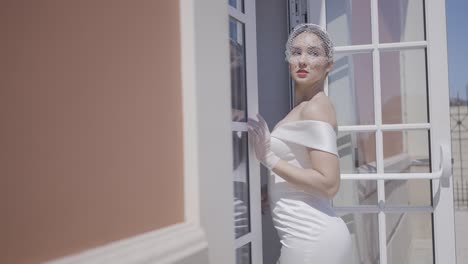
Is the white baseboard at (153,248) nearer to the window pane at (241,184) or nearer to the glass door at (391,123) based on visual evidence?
the window pane at (241,184)

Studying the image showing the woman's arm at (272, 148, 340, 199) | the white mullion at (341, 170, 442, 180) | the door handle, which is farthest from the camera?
the white mullion at (341, 170, 442, 180)

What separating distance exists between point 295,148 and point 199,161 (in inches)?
30.9

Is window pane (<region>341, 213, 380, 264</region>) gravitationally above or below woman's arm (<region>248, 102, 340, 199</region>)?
below

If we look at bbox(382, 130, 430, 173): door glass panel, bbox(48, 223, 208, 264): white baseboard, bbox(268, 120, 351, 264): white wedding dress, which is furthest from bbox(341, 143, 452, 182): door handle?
bbox(48, 223, 208, 264): white baseboard

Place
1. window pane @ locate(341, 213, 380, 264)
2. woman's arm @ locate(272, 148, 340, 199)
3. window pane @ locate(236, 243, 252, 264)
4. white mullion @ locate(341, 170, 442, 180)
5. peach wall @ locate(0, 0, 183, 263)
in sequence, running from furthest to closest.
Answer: window pane @ locate(341, 213, 380, 264)
white mullion @ locate(341, 170, 442, 180)
window pane @ locate(236, 243, 252, 264)
woman's arm @ locate(272, 148, 340, 199)
peach wall @ locate(0, 0, 183, 263)

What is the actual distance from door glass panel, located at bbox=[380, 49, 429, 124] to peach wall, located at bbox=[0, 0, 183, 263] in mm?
1669

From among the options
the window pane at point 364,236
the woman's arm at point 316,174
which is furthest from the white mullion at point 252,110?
the window pane at point 364,236

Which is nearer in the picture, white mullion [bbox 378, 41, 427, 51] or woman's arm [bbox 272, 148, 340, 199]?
woman's arm [bbox 272, 148, 340, 199]

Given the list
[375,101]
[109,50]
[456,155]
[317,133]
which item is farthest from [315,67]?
[456,155]

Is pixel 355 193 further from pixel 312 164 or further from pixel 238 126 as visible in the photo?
pixel 238 126

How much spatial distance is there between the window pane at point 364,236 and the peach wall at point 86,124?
164 cm

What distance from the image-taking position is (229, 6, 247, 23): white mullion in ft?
6.51

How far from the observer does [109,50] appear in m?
1.10

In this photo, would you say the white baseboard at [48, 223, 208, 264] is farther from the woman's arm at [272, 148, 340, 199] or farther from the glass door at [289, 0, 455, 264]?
the glass door at [289, 0, 455, 264]
